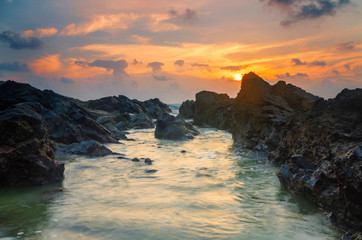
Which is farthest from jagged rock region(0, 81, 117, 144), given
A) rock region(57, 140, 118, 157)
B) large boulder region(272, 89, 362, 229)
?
large boulder region(272, 89, 362, 229)

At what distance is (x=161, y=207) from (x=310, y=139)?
25.6 ft

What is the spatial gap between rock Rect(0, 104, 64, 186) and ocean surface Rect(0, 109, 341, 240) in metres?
0.46

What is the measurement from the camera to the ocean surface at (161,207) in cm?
699

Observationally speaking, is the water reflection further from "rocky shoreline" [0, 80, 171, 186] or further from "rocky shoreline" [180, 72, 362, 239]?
"rocky shoreline" [180, 72, 362, 239]

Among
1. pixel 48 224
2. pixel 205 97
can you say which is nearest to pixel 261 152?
pixel 48 224

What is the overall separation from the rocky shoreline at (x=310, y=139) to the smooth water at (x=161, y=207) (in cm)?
59

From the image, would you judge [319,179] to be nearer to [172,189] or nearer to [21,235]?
[172,189]

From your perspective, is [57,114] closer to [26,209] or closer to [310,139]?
[26,209]

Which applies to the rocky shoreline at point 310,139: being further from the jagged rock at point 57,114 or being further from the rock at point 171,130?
the jagged rock at point 57,114

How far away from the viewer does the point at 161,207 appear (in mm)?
8820

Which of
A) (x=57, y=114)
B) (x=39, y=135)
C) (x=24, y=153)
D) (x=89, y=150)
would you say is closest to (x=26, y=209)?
(x=24, y=153)

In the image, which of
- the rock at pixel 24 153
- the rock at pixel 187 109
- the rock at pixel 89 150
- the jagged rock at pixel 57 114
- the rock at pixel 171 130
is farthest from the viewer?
the rock at pixel 187 109

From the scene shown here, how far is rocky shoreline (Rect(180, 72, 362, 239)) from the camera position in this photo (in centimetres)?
707

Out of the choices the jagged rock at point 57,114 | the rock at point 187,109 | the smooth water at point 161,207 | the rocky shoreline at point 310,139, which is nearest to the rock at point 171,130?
the rocky shoreline at point 310,139
